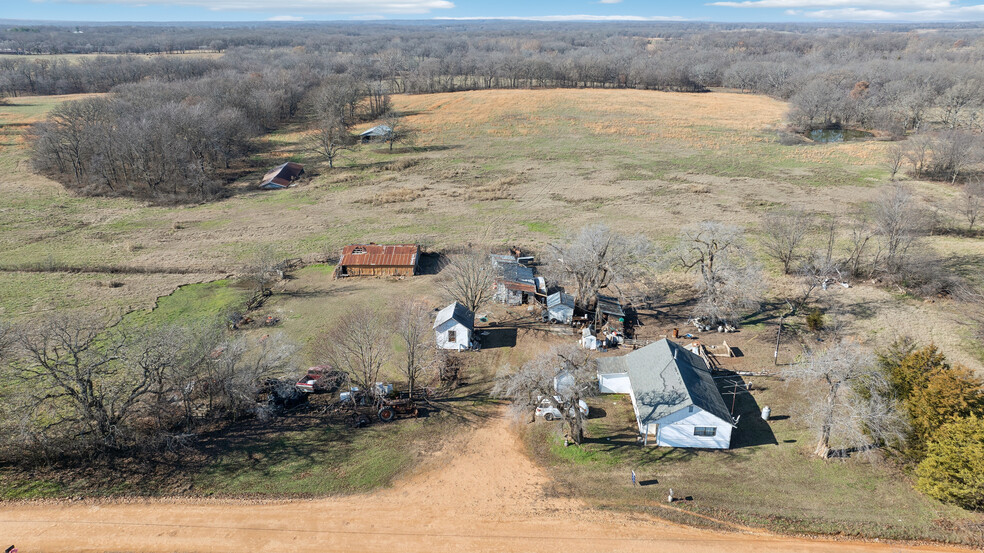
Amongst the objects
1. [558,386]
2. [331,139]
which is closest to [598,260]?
[558,386]

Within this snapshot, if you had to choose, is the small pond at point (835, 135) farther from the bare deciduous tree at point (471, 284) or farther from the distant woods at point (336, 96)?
the bare deciduous tree at point (471, 284)

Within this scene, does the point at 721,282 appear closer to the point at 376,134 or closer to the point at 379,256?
the point at 379,256

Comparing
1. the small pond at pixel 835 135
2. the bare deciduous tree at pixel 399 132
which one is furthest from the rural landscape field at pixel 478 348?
the small pond at pixel 835 135

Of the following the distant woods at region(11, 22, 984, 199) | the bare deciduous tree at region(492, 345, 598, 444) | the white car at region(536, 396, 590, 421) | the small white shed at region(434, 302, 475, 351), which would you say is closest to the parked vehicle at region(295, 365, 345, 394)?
the small white shed at region(434, 302, 475, 351)

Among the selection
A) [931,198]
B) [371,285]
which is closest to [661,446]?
[371,285]

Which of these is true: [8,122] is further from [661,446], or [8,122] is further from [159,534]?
[661,446]

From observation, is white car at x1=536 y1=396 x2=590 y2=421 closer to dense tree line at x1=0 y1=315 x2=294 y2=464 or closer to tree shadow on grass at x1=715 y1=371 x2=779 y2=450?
tree shadow on grass at x1=715 y1=371 x2=779 y2=450

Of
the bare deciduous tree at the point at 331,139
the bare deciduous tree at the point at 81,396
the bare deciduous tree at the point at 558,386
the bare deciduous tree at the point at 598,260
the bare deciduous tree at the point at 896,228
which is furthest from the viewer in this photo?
the bare deciduous tree at the point at 331,139
